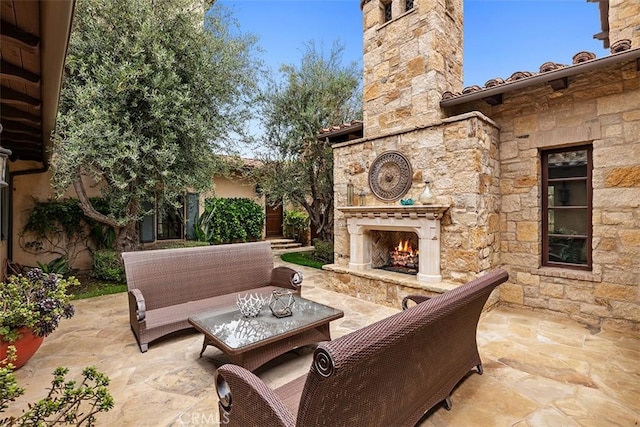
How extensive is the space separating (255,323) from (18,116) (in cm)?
399

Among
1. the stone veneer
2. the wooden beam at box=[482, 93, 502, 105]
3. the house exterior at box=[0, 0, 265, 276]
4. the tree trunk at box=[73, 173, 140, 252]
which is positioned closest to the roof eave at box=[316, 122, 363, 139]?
the stone veneer

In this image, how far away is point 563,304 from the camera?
4168 millimetres

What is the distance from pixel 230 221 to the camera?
1023 centimetres

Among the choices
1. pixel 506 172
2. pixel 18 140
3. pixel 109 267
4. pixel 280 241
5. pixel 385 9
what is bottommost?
pixel 280 241

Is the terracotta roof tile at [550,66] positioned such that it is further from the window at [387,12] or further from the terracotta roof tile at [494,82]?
the window at [387,12]

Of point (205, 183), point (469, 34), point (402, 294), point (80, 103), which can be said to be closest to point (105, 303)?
point (205, 183)

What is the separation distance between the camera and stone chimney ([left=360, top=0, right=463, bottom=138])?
470 centimetres

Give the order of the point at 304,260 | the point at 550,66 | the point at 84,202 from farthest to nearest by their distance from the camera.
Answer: the point at 304,260 → the point at 84,202 → the point at 550,66

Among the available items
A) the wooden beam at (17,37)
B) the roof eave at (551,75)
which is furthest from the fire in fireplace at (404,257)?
the wooden beam at (17,37)

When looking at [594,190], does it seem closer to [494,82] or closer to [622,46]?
[622,46]

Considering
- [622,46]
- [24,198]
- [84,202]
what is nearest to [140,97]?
[84,202]

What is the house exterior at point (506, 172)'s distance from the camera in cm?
378

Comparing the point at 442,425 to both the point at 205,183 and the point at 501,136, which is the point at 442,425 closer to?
the point at 501,136

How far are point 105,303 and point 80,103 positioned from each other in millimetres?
3205
